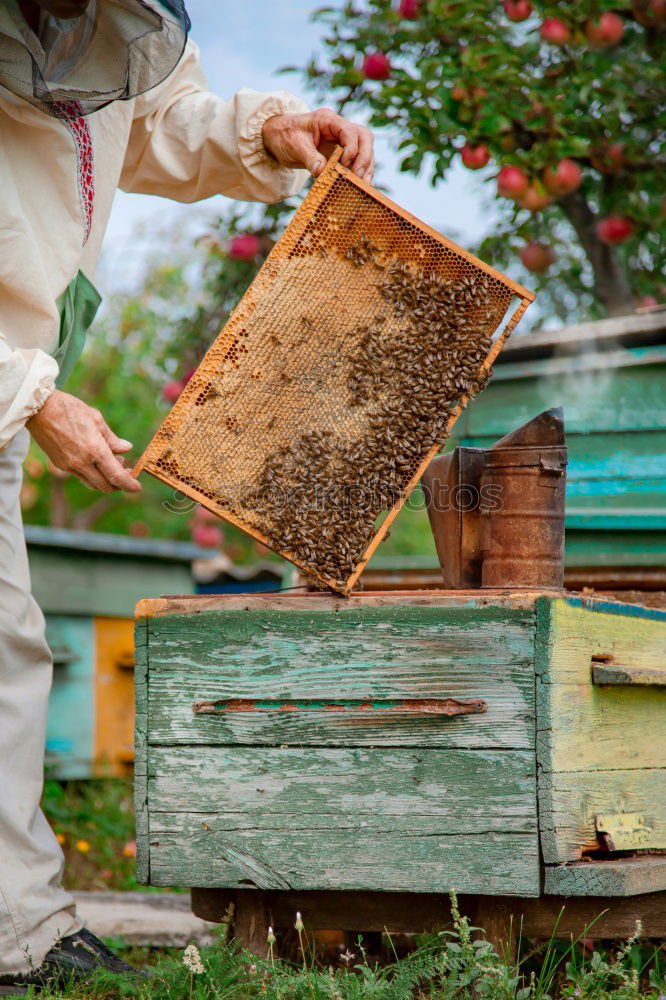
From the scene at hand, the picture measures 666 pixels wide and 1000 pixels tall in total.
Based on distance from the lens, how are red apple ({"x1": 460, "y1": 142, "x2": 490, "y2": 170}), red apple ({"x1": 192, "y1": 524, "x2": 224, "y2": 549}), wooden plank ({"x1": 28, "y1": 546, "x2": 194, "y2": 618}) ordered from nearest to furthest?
red apple ({"x1": 460, "y1": 142, "x2": 490, "y2": 170}) → wooden plank ({"x1": 28, "y1": 546, "x2": 194, "y2": 618}) → red apple ({"x1": 192, "y1": 524, "x2": 224, "y2": 549})

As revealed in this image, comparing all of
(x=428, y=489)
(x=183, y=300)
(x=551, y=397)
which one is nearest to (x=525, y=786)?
(x=428, y=489)

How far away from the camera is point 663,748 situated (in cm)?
234

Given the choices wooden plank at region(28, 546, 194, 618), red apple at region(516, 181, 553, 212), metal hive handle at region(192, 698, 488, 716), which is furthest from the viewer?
wooden plank at region(28, 546, 194, 618)

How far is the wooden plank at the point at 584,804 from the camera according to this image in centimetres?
197

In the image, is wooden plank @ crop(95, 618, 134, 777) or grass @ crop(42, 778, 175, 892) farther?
wooden plank @ crop(95, 618, 134, 777)

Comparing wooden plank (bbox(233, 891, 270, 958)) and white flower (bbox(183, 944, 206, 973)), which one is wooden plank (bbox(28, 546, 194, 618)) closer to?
wooden plank (bbox(233, 891, 270, 958))

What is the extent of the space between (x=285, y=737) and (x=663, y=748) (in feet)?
2.94

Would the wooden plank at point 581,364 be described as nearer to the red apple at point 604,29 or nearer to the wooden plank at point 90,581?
the red apple at point 604,29

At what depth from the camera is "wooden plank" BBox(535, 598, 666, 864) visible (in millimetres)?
1982

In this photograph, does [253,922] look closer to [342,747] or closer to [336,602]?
[342,747]

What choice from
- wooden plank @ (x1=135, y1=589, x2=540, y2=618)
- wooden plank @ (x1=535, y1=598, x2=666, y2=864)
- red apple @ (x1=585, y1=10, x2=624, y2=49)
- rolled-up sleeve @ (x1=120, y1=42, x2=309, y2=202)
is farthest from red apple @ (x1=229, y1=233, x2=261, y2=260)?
wooden plank @ (x1=535, y1=598, x2=666, y2=864)

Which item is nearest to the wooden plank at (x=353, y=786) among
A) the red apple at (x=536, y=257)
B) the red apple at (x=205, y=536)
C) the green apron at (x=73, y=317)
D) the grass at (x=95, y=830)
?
the green apron at (x=73, y=317)

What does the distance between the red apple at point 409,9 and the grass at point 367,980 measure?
11.2 ft

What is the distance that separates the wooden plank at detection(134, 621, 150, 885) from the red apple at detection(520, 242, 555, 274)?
9.98ft
